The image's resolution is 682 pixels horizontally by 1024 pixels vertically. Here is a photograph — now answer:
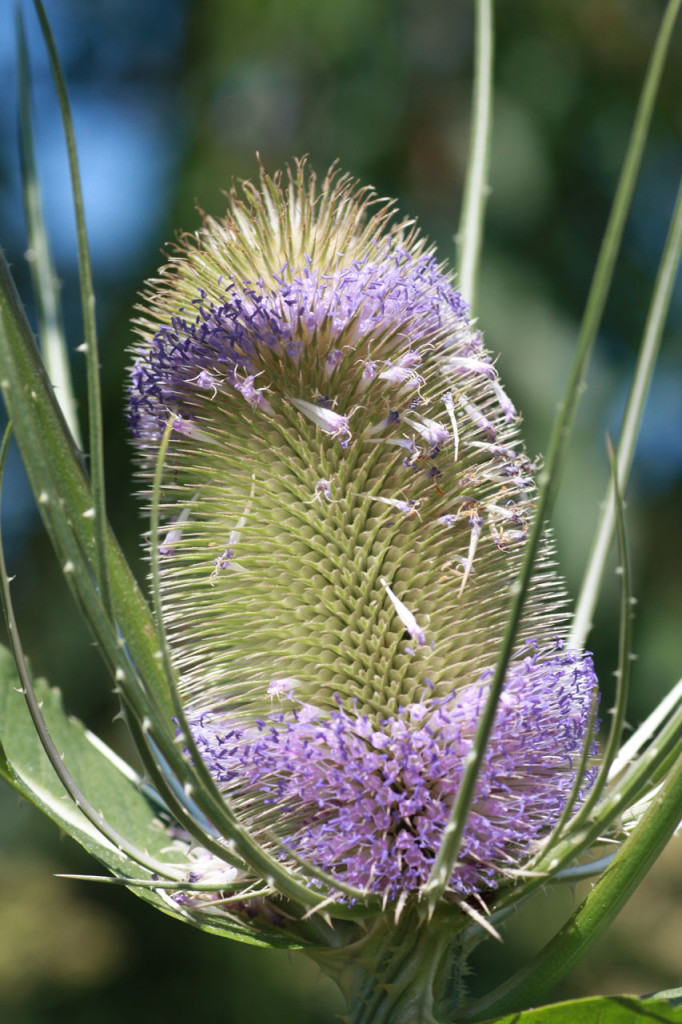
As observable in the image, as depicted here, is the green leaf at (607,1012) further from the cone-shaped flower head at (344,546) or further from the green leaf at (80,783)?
the green leaf at (80,783)

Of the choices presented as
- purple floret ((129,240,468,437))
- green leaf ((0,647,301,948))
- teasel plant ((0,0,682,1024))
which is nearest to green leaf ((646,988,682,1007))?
teasel plant ((0,0,682,1024))

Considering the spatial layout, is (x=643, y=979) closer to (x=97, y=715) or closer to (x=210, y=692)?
(x=97, y=715)

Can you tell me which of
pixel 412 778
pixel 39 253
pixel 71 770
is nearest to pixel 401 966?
pixel 412 778

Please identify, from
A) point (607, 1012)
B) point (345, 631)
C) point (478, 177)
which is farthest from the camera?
point (478, 177)

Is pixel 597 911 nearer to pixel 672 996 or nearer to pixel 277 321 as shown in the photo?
pixel 672 996

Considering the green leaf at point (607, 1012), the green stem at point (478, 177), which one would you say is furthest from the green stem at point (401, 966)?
the green stem at point (478, 177)

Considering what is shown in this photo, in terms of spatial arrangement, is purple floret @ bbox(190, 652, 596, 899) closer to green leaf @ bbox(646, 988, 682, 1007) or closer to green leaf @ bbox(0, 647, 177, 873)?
green leaf @ bbox(646, 988, 682, 1007)
